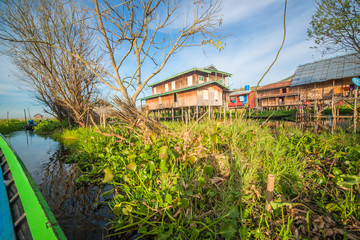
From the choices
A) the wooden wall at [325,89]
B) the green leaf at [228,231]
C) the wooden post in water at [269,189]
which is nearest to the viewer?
the green leaf at [228,231]

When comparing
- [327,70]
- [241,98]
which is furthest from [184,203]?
[241,98]

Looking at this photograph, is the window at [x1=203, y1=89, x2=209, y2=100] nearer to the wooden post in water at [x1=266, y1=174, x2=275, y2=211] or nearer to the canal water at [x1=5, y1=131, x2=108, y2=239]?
the canal water at [x1=5, y1=131, x2=108, y2=239]

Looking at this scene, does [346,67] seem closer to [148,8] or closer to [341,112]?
[341,112]

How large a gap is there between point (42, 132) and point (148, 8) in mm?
18179

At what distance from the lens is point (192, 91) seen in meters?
19.8

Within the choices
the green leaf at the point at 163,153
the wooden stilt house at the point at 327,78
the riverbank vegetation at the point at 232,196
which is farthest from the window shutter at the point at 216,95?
the green leaf at the point at 163,153

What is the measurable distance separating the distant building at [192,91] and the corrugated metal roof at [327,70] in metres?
11.1

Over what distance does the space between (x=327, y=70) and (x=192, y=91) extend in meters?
19.9

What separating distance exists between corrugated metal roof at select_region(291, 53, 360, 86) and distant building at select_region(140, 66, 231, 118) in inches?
439

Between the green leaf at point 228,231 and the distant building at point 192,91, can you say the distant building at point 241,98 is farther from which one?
the green leaf at point 228,231

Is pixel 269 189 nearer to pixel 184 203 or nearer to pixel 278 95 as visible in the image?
pixel 184 203

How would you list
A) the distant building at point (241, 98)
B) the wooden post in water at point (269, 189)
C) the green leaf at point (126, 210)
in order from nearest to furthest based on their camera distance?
1. the wooden post in water at point (269, 189)
2. the green leaf at point (126, 210)
3. the distant building at point (241, 98)

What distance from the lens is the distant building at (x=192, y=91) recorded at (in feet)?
64.1

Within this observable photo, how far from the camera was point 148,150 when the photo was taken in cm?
296
